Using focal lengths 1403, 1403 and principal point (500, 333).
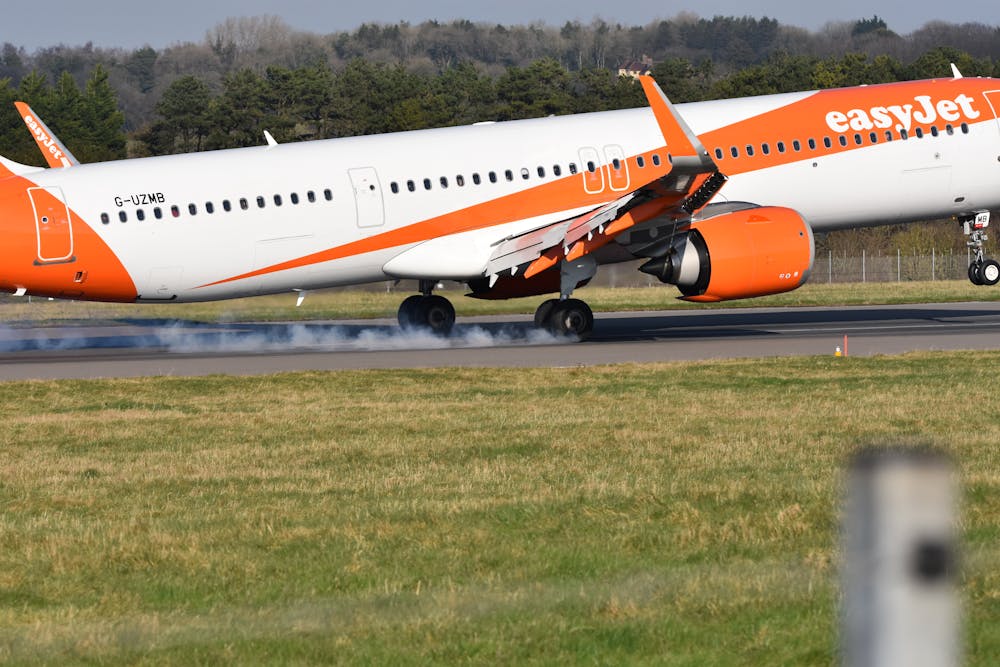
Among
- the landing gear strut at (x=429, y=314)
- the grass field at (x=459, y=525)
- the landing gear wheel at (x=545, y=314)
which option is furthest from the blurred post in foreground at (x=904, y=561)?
the landing gear strut at (x=429, y=314)

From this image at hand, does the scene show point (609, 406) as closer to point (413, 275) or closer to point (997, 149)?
point (413, 275)

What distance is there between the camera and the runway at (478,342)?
28766 millimetres

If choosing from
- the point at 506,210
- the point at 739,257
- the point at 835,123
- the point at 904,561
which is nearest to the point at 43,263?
the point at 506,210

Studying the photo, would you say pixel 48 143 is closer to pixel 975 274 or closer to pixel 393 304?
pixel 393 304

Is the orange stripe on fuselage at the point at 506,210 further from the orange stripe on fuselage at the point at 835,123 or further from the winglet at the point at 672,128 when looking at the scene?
the winglet at the point at 672,128

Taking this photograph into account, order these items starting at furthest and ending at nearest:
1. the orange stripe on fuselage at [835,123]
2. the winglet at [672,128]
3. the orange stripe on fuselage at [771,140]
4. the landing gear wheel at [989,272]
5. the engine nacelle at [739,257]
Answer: the landing gear wheel at [989,272]
the orange stripe on fuselage at [835,123]
the orange stripe on fuselage at [771,140]
the engine nacelle at [739,257]
the winglet at [672,128]

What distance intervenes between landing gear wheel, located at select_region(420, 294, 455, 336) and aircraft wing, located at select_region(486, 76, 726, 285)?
2864 millimetres

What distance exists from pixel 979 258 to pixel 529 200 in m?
11.4

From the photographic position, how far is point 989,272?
33781mm

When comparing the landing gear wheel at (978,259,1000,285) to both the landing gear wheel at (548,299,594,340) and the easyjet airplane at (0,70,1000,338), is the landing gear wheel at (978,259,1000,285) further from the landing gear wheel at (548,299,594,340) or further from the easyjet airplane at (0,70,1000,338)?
the landing gear wheel at (548,299,594,340)

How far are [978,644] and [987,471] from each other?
602cm

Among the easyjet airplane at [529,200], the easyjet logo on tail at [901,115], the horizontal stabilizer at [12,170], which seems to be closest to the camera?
the easyjet airplane at [529,200]

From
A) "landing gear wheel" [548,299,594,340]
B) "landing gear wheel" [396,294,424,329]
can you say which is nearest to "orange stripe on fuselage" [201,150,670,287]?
"landing gear wheel" [548,299,594,340]

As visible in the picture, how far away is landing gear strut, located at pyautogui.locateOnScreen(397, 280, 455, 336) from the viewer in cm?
3397
